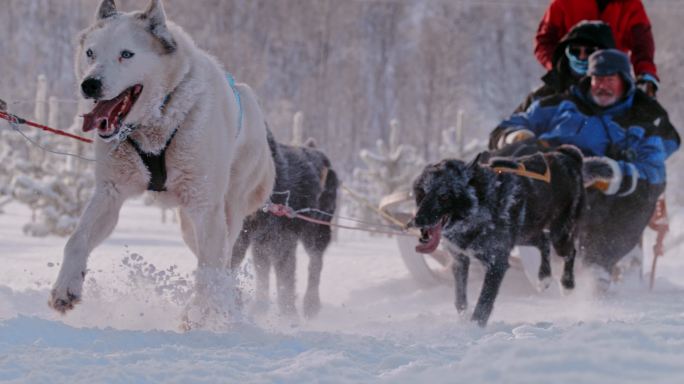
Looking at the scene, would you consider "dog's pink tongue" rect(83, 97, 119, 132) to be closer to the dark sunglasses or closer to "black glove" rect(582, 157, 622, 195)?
"black glove" rect(582, 157, 622, 195)

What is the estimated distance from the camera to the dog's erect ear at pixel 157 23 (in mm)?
2986

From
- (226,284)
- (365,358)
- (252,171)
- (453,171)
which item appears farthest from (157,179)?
(453,171)

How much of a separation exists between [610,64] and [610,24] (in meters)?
1.09

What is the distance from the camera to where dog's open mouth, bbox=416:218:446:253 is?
3.74 metres

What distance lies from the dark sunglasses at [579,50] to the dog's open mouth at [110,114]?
3.64m

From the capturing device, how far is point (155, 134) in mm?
3037

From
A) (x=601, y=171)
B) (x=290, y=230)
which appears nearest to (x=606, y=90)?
(x=601, y=171)

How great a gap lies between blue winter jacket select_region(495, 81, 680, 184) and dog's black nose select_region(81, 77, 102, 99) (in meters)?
3.20

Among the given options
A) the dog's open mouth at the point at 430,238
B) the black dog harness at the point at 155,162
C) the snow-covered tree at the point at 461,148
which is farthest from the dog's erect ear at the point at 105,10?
the snow-covered tree at the point at 461,148

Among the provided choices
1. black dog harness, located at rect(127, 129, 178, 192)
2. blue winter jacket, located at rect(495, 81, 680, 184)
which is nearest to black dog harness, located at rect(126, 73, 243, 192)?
black dog harness, located at rect(127, 129, 178, 192)

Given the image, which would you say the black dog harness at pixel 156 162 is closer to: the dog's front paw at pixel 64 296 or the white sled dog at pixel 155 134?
the white sled dog at pixel 155 134

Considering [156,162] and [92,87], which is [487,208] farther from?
[92,87]

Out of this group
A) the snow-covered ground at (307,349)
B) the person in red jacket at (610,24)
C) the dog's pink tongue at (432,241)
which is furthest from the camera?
the person in red jacket at (610,24)

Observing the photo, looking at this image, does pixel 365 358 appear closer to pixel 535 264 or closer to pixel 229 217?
pixel 229 217
